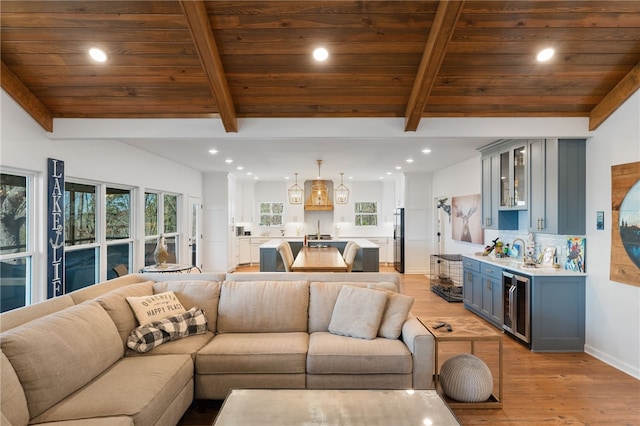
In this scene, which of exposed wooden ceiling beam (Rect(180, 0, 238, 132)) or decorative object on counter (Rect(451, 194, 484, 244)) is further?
decorative object on counter (Rect(451, 194, 484, 244))

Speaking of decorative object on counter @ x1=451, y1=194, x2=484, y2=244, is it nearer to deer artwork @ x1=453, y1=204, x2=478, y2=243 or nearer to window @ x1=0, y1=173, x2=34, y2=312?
deer artwork @ x1=453, y1=204, x2=478, y2=243

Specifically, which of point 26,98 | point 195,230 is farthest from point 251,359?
point 195,230

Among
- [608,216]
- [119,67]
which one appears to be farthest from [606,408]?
[119,67]

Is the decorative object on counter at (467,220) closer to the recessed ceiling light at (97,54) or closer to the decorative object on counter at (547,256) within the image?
the decorative object on counter at (547,256)

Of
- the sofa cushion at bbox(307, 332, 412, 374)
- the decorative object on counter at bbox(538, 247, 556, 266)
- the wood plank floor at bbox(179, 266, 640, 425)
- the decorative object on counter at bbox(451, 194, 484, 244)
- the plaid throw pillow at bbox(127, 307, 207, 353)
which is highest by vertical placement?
the decorative object on counter at bbox(451, 194, 484, 244)

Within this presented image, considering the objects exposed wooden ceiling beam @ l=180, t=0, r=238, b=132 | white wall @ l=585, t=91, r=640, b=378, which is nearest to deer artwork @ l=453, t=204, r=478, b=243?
white wall @ l=585, t=91, r=640, b=378

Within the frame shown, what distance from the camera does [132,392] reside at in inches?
74.1

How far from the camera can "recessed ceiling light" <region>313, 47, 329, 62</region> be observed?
2.96m

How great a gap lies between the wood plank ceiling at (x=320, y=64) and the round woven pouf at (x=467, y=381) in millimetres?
2278

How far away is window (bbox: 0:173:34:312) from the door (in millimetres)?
4084

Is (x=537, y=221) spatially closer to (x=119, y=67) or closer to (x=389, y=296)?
(x=389, y=296)

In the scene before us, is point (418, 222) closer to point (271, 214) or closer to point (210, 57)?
point (271, 214)

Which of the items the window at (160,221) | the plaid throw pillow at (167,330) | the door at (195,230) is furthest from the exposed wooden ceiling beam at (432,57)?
the door at (195,230)

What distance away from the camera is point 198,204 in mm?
8031
